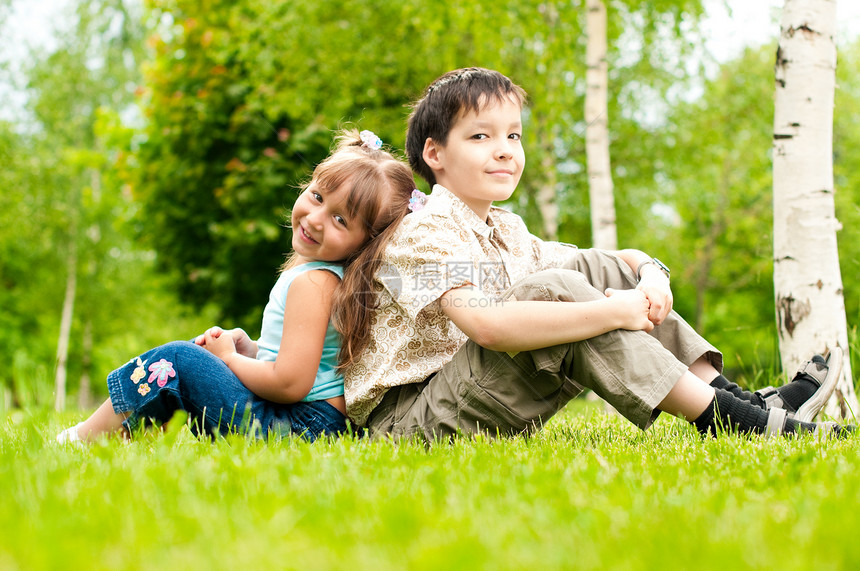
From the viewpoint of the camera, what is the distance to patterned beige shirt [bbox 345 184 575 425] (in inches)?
95.7

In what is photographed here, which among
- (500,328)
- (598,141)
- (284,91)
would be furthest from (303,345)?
(284,91)

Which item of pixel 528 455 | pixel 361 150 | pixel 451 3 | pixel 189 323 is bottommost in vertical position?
pixel 189 323

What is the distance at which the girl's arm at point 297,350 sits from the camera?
8.13 feet

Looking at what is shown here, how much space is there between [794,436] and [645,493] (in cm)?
104

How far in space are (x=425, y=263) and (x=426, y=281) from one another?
0.21 feet

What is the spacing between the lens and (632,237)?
14.9m

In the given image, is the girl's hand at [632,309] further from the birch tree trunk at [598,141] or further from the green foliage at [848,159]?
the green foliage at [848,159]

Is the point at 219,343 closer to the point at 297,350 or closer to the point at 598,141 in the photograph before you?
the point at 297,350

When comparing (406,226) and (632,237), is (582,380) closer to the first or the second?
(406,226)

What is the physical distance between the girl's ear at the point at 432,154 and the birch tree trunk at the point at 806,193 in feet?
6.09

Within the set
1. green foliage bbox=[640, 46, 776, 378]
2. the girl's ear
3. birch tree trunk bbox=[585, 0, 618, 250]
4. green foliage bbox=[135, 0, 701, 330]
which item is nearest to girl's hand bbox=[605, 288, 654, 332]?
the girl's ear

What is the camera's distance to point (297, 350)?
2.47 metres

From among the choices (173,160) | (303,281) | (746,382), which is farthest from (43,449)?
(173,160)

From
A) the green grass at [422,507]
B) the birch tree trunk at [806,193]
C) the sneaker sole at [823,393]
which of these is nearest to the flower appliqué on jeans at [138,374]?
the green grass at [422,507]
